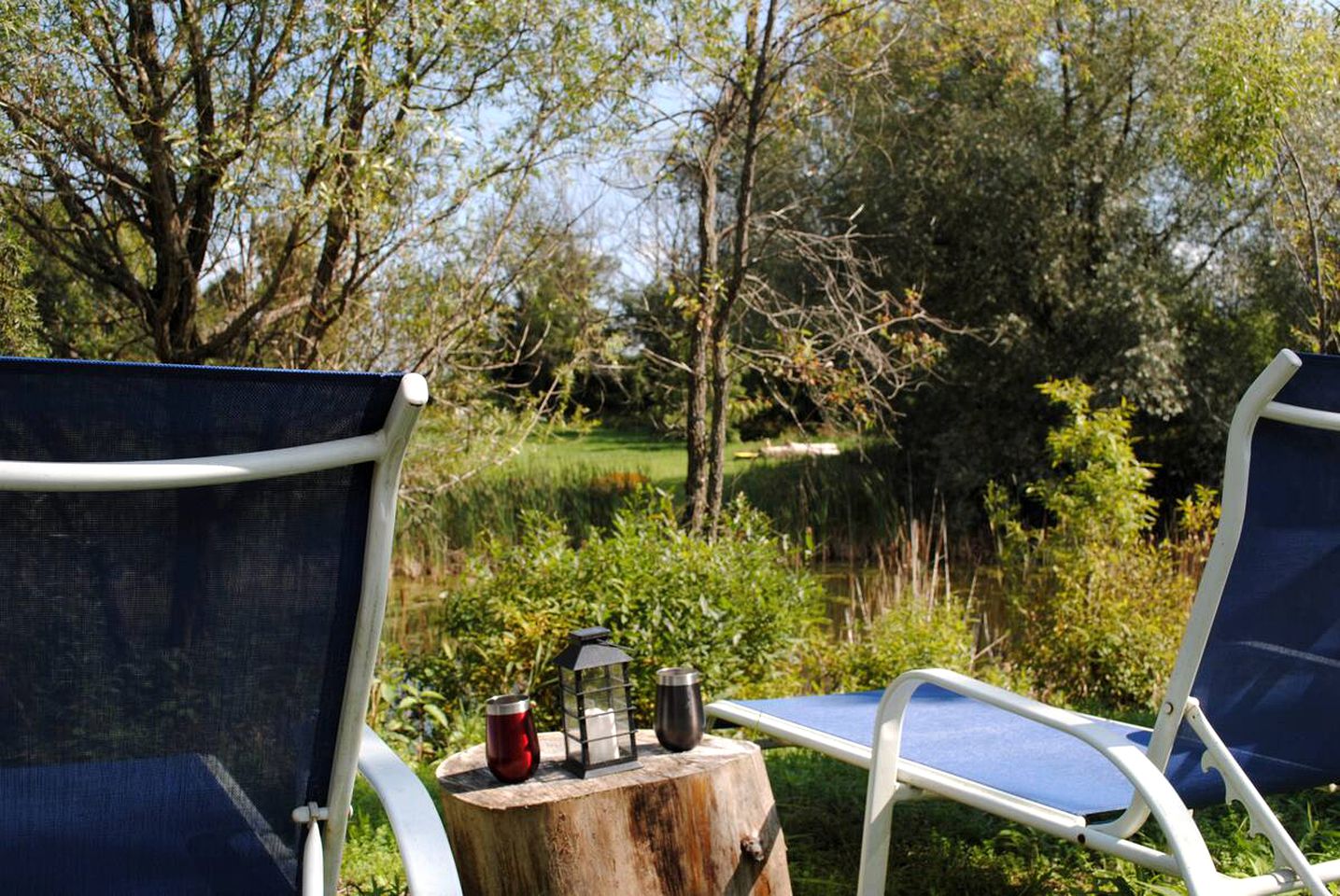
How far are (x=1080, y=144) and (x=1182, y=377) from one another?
7.50ft

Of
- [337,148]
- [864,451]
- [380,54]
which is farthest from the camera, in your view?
[864,451]

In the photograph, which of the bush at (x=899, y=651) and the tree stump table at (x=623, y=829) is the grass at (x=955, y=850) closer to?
the tree stump table at (x=623, y=829)

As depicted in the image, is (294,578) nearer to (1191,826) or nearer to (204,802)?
(204,802)

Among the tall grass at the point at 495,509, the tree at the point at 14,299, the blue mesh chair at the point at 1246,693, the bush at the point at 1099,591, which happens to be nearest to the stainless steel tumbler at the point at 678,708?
the blue mesh chair at the point at 1246,693

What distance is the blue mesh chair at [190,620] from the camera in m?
1.17

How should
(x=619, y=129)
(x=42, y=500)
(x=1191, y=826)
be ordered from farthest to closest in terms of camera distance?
(x=619, y=129), (x=1191, y=826), (x=42, y=500)

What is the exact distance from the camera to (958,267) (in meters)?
11.3

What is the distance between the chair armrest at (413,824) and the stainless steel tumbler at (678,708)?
85cm

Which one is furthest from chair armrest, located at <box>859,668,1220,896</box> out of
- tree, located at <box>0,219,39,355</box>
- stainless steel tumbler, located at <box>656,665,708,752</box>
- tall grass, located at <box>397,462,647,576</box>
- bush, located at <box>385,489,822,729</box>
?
tall grass, located at <box>397,462,647,576</box>

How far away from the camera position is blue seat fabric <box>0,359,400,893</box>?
1174 millimetres

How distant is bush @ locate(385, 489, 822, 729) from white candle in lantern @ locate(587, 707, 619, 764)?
195 centimetres

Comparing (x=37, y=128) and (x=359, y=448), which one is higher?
(x=37, y=128)

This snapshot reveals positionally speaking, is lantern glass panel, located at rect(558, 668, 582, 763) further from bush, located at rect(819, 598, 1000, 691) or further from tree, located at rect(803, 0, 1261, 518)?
tree, located at rect(803, 0, 1261, 518)

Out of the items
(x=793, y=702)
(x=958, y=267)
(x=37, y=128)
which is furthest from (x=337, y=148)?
(x=958, y=267)
